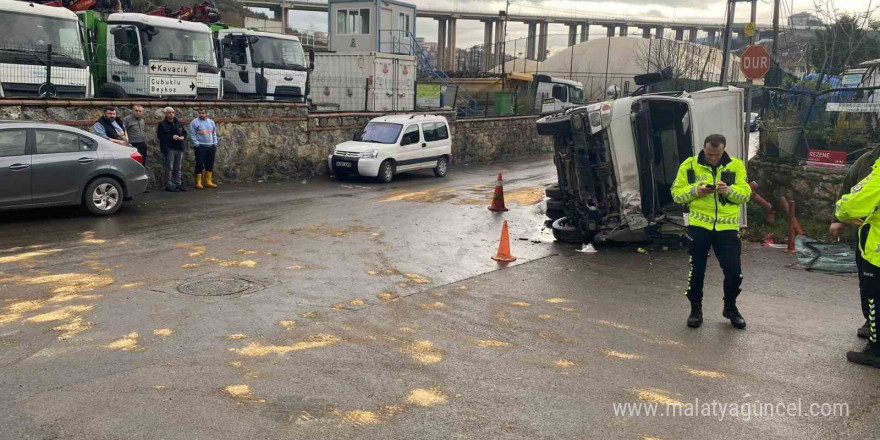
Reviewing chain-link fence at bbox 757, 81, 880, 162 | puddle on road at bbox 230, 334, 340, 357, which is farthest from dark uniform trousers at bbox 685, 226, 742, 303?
chain-link fence at bbox 757, 81, 880, 162

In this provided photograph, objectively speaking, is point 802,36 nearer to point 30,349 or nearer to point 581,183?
point 581,183

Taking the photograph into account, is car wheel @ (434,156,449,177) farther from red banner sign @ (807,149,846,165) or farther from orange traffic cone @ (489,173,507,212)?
red banner sign @ (807,149,846,165)

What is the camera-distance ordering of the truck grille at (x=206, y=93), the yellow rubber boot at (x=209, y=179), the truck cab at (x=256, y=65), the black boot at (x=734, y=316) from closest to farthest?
1. the black boot at (x=734, y=316)
2. the yellow rubber boot at (x=209, y=179)
3. the truck grille at (x=206, y=93)
4. the truck cab at (x=256, y=65)

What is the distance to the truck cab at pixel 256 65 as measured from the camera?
20.2m

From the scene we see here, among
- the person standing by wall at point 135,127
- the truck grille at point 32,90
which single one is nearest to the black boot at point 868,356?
the person standing by wall at point 135,127

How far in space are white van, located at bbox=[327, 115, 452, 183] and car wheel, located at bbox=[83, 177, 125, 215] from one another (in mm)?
7525

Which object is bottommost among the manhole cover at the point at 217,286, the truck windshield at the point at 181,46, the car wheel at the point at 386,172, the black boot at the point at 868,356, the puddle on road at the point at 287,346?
the puddle on road at the point at 287,346

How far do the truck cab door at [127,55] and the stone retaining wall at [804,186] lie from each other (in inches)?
543

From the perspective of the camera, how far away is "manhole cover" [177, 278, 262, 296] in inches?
294

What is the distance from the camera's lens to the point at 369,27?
29016mm

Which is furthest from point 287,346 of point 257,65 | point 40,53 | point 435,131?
point 257,65

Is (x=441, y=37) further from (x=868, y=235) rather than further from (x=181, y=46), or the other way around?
(x=868, y=235)

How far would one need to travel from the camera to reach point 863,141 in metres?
12.7

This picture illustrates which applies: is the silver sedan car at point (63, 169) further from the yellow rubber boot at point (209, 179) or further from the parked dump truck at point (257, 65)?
the parked dump truck at point (257, 65)
